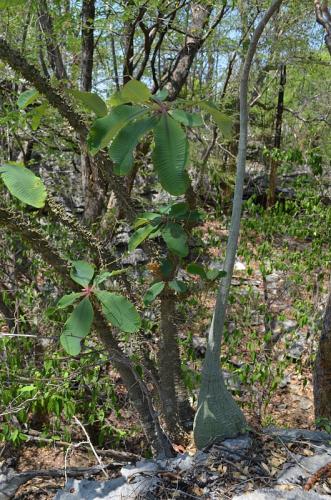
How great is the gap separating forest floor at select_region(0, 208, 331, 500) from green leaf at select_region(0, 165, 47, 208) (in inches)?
50.0

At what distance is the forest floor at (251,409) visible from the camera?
1.84 m

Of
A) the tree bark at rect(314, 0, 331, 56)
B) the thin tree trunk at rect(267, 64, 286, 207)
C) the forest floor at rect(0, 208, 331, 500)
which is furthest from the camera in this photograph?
the thin tree trunk at rect(267, 64, 286, 207)

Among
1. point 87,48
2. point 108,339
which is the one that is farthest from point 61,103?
point 87,48

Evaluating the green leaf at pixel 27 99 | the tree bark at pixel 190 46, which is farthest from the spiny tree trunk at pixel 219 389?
the tree bark at pixel 190 46

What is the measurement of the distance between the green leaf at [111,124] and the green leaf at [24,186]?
7.8 inches

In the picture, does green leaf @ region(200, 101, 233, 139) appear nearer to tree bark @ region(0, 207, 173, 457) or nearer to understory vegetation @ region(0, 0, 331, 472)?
understory vegetation @ region(0, 0, 331, 472)

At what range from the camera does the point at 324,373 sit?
3002mm

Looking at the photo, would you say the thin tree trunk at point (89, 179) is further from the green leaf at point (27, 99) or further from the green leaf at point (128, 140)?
the green leaf at point (128, 140)

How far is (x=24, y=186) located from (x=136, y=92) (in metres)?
0.41

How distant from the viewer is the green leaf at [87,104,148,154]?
129 cm

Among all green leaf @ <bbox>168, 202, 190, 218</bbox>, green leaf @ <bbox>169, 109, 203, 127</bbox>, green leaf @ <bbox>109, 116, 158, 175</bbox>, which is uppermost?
green leaf @ <bbox>169, 109, 203, 127</bbox>

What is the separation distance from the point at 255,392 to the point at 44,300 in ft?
6.63

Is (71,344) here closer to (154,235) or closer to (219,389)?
(154,235)

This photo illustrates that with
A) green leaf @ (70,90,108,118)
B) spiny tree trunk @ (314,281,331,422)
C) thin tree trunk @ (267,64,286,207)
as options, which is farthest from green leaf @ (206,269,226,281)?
thin tree trunk @ (267,64,286,207)
